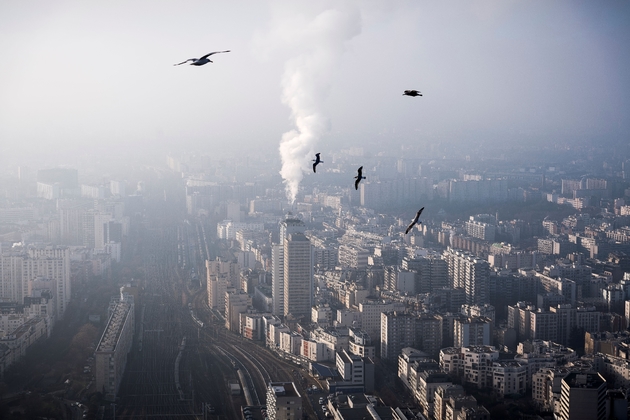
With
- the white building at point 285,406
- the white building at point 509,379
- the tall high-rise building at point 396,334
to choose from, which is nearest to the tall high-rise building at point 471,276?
the tall high-rise building at point 396,334

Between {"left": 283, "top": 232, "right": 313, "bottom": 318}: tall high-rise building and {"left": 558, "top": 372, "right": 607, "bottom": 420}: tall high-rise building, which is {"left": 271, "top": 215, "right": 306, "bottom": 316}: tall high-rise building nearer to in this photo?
{"left": 283, "top": 232, "right": 313, "bottom": 318}: tall high-rise building

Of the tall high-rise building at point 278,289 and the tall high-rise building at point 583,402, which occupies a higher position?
the tall high-rise building at point 278,289

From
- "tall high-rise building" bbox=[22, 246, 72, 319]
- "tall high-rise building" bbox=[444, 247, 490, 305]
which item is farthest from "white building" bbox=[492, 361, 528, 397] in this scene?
"tall high-rise building" bbox=[22, 246, 72, 319]

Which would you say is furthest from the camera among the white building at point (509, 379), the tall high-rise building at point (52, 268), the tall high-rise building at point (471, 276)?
the tall high-rise building at point (471, 276)

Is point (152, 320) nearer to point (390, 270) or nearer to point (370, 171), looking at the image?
point (390, 270)

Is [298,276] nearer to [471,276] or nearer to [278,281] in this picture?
[278,281]

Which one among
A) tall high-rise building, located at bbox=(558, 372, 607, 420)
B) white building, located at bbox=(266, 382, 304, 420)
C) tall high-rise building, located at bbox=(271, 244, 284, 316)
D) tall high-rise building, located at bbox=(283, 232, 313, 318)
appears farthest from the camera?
tall high-rise building, located at bbox=(271, 244, 284, 316)

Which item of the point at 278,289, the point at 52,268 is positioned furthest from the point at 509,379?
the point at 52,268

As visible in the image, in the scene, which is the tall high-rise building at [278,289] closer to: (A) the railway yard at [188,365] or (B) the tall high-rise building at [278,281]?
(B) the tall high-rise building at [278,281]
